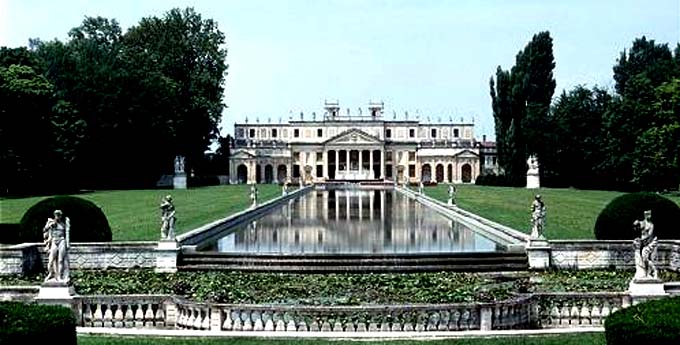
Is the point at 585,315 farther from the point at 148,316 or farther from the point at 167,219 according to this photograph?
the point at 167,219

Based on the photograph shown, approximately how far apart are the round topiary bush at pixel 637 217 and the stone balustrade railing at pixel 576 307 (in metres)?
7.25

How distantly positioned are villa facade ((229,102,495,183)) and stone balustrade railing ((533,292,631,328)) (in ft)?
333

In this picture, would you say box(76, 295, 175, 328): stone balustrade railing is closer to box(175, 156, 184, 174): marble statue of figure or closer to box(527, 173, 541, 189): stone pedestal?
box(527, 173, 541, 189): stone pedestal

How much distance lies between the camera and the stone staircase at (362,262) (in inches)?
744

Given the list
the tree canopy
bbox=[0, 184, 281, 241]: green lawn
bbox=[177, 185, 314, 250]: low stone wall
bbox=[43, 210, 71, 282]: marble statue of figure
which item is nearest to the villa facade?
the tree canopy

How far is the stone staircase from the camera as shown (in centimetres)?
1891

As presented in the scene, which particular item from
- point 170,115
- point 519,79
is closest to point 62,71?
point 170,115

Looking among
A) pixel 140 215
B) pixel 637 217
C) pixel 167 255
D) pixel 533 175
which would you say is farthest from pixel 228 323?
pixel 533 175

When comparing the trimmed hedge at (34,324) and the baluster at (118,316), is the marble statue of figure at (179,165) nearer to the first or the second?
the baluster at (118,316)

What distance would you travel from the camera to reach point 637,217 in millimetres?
20656

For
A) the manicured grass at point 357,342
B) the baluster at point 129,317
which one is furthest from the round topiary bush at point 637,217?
the baluster at point 129,317

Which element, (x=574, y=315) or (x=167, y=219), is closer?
(x=574, y=315)

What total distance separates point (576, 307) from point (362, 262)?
6.42 metres

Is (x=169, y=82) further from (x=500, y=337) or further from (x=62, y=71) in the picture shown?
(x=500, y=337)
